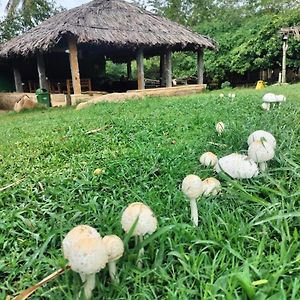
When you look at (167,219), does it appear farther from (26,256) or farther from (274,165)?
(274,165)

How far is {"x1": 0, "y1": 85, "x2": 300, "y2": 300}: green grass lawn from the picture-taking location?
137 centimetres

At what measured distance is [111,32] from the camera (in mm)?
11570

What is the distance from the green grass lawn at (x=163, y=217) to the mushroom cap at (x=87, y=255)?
8.9 inches

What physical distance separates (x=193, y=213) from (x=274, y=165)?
2.84 feet

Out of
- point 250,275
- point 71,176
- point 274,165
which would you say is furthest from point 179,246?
point 71,176

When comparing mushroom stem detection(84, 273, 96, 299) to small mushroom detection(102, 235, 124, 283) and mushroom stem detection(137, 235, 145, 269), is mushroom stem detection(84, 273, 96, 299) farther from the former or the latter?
mushroom stem detection(137, 235, 145, 269)

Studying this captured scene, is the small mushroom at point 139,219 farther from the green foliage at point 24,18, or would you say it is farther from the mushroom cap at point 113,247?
the green foliage at point 24,18

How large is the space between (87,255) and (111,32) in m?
11.4

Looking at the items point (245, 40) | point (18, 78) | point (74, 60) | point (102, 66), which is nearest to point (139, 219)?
point (74, 60)

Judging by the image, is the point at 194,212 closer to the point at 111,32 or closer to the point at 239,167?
the point at 239,167

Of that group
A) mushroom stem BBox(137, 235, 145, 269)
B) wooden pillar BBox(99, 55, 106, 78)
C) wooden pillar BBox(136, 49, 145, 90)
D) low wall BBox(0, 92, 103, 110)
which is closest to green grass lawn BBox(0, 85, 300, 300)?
mushroom stem BBox(137, 235, 145, 269)

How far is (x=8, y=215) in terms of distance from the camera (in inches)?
79.7

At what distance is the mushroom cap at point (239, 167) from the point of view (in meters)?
1.91

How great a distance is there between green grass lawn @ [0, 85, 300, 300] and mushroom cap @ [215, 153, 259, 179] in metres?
0.06
